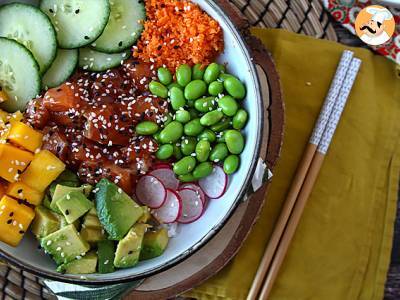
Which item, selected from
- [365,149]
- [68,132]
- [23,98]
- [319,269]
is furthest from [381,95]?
[23,98]

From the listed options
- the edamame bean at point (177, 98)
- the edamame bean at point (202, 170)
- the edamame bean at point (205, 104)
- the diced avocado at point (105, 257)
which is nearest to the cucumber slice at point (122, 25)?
the edamame bean at point (177, 98)

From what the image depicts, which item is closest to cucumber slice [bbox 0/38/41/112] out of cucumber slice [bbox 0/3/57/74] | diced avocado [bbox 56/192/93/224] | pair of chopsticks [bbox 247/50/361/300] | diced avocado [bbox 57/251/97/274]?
cucumber slice [bbox 0/3/57/74]

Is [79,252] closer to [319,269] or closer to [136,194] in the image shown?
[136,194]

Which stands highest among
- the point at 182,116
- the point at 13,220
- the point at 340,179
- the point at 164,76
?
the point at 164,76

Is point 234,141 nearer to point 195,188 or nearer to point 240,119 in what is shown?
point 240,119

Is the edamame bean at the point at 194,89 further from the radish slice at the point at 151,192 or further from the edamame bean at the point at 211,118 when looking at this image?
the radish slice at the point at 151,192

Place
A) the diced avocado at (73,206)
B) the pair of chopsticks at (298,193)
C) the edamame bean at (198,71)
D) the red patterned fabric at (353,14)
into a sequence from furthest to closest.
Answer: the red patterned fabric at (353,14) < the pair of chopsticks at (298,193) < the edamame bean at (198,71) < the diced avocado at (73,206)

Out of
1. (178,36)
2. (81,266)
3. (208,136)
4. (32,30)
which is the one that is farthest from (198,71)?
(81,266)
